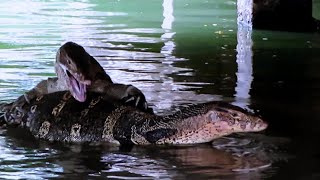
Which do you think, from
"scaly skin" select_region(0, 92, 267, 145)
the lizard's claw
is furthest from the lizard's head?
the lizard's claw

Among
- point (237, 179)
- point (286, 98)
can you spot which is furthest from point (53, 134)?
point (286, 98)

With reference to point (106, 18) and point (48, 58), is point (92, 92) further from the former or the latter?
point (106, 18)

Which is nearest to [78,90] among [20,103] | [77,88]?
[77,88]

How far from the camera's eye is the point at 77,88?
6207 millimetres

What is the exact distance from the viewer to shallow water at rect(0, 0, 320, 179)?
556 cm

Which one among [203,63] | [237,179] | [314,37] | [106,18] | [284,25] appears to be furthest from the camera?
[106,18]

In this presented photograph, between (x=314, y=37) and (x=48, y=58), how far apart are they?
608 centimetres

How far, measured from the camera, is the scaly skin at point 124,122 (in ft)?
19.1

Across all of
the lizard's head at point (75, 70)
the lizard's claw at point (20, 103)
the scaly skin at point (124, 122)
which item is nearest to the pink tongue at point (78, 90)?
the lizard's head at point (75, 70)

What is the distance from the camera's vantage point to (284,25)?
54.6 ft

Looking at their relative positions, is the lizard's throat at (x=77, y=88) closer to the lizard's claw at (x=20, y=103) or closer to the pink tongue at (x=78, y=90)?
the pink tongue at (x=78, y=90)

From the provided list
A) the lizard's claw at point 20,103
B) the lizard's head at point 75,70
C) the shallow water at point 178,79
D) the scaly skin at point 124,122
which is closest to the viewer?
the shallow water at point 178,79

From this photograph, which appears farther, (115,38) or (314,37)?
(314,37)

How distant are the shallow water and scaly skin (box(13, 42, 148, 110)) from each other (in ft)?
1.53
